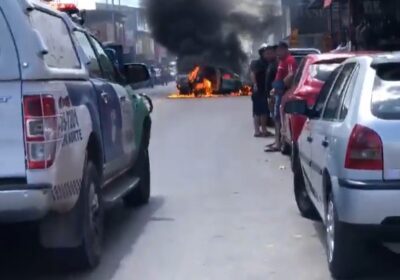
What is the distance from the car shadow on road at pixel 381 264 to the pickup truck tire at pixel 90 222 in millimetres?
2004

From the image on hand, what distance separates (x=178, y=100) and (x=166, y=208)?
103 ft

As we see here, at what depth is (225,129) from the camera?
966 inches

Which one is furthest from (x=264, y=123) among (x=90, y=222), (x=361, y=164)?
(x=361, y=164)

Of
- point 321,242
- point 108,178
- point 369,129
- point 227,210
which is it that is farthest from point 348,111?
point 227,210

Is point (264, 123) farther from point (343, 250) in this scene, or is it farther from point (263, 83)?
point (343, 250)

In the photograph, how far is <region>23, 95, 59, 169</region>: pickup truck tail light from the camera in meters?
7.05

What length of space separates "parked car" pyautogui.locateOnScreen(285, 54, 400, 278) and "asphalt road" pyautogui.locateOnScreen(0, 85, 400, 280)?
65 centimetres

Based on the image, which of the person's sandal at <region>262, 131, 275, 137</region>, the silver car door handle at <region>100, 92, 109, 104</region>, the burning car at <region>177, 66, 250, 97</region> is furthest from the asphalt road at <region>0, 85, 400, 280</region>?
the burning car at <region>177, 66, 250, 97</region>

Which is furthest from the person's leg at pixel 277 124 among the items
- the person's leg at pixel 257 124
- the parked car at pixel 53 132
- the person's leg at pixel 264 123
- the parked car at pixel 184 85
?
the parked car at pixel 184 85

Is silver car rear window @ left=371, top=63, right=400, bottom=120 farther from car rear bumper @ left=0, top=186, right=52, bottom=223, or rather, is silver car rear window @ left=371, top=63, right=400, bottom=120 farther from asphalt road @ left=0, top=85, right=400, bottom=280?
car rear bumper @ left=0, top=186, right=52, bottom=223

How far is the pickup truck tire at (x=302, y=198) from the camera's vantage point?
10.3 m

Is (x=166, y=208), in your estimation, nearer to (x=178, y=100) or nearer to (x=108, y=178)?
(x=108, y=178)

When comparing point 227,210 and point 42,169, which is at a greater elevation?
point 42,169

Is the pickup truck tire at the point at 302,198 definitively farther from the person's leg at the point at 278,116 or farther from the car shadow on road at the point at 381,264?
the person's leg at the point at 278,116
